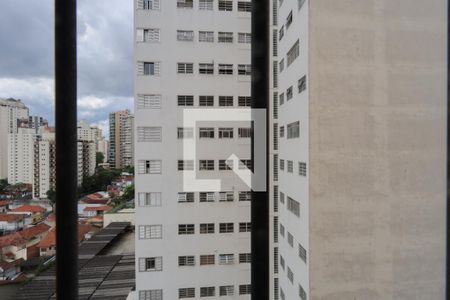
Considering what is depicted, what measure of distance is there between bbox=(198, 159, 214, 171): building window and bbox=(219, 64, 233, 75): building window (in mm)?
3797

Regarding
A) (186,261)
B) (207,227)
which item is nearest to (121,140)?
(207,227)

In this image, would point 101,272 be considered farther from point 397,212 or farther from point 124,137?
point 397,212

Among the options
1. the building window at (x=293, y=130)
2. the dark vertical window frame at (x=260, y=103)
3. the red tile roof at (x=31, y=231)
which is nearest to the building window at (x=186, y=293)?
the building window at (x=293, y=130)

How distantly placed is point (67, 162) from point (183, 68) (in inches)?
450

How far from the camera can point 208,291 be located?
11828 millimetres

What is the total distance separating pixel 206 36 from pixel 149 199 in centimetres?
729

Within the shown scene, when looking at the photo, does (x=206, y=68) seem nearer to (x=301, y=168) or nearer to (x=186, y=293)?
(x=301, y=168)

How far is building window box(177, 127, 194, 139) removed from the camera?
11430mm

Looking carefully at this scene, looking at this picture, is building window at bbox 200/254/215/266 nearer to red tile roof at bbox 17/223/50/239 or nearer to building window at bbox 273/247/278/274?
building window at bbox 273/247/278/274

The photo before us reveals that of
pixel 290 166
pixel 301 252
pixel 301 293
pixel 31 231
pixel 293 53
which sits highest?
pixel 293 53

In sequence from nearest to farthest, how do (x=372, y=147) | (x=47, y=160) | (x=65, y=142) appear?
1. (x=65, y=142)
2. (x=47, y=160)
3. (x=372, y=147)

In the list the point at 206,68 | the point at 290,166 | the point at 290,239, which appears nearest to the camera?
the point at 290,166

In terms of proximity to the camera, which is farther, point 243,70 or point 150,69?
point 243,70

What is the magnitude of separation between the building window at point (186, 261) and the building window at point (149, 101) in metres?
6.46
